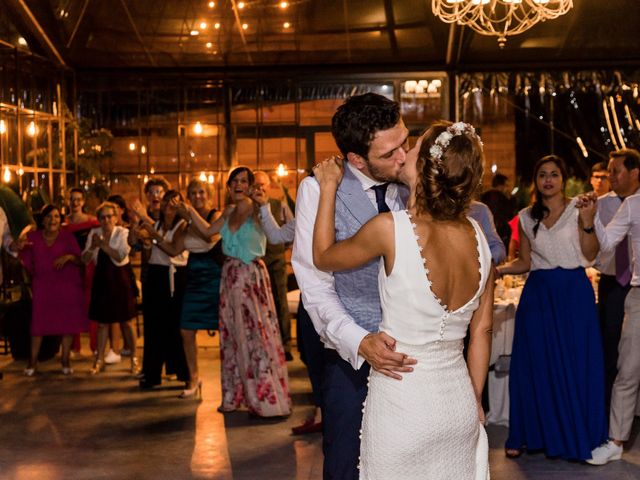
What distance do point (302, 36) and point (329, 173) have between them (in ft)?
25.6

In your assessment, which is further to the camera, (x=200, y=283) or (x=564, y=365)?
(x=200, y=283)

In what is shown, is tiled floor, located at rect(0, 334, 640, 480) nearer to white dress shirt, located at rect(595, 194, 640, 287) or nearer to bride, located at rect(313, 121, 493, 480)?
white dress shirt, located at rect(595, 194, 640, 287)

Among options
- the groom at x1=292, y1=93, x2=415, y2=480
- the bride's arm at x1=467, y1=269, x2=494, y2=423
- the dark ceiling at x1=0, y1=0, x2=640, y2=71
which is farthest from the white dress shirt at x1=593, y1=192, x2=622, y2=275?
the dark ceiling at x1=0, y1=0, x2=640, y2=71

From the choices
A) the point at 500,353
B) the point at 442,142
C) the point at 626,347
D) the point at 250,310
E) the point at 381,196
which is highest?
the point at 442,142

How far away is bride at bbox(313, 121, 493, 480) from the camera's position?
2623mm

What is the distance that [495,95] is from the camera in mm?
11328

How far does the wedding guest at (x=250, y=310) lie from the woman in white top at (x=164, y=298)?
87 centimetres

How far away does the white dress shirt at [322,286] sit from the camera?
2.78m

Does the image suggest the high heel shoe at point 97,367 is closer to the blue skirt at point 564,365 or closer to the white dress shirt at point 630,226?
the blue skirt at point 564,365

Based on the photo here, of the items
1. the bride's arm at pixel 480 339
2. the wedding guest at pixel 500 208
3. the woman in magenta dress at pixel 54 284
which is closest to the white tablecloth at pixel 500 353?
the wedding guest at pixel 500 208

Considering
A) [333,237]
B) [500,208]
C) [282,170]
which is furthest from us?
[282,170]

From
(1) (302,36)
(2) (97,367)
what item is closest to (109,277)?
(2) (97,367)

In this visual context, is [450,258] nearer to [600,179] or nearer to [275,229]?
[275,229]

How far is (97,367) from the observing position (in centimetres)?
855
